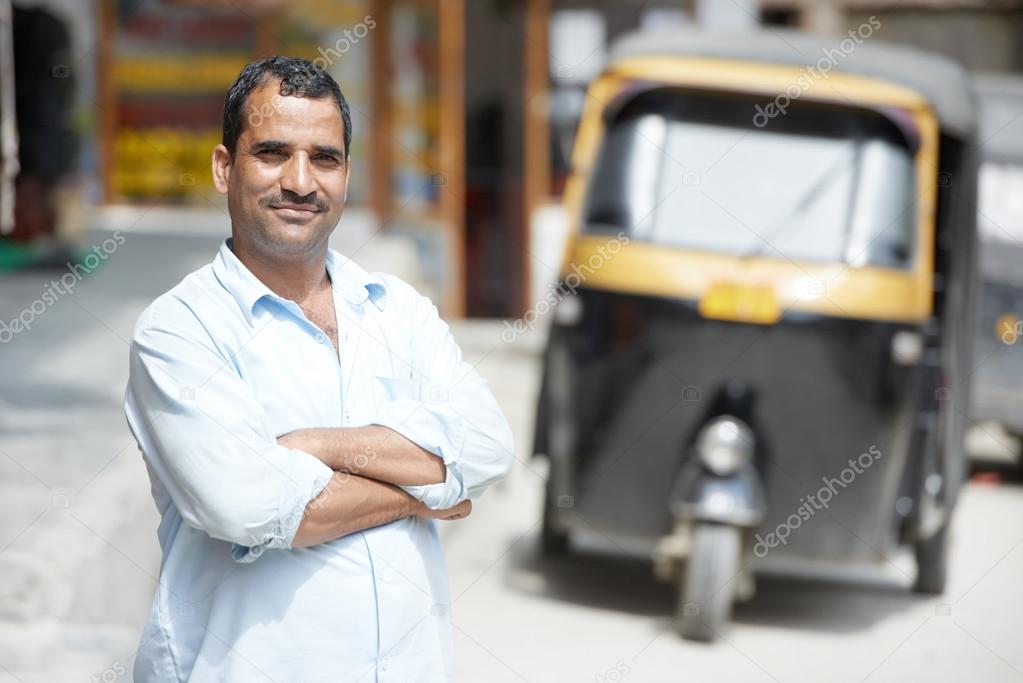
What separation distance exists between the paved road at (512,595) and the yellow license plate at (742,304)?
131 cm

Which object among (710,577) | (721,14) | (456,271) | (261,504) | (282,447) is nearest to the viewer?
(261,504)

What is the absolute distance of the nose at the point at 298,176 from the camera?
2.28 metres

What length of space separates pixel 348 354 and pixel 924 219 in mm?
4279

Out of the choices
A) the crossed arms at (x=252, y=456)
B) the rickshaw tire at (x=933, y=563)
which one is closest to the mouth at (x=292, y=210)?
the crossed arms at (x=252, y=456)

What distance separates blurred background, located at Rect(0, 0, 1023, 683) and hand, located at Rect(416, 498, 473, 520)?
2035 mm

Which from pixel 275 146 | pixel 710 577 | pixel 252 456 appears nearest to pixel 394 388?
pixel 252 456

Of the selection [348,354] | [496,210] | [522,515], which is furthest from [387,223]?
[348,354]

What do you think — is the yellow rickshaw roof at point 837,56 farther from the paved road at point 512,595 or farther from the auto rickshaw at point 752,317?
the paved road at point 512,595

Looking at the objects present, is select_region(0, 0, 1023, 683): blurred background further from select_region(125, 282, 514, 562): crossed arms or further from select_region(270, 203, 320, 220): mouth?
select_region(270, 203, 320, 220): mouth

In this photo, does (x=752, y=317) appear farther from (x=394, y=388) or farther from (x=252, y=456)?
(x=252, y=456)

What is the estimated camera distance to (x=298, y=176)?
2.28 meters

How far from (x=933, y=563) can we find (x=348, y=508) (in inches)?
189

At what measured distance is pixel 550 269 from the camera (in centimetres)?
1346

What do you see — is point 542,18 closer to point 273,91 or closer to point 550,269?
A: point 550,269
